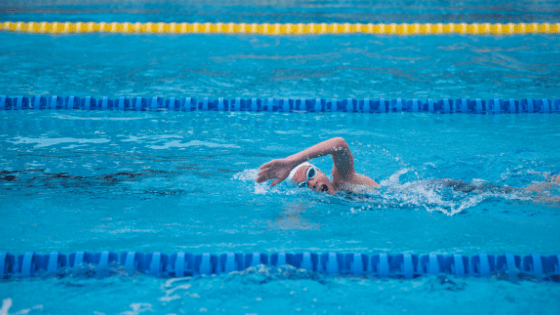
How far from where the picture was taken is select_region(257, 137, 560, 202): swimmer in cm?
309

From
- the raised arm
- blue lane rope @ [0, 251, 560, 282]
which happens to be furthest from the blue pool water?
the raised arm

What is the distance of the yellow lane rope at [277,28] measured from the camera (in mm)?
8312

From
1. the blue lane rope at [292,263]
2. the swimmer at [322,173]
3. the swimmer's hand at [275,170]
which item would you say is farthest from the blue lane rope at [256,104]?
the blue lane rope at [292,263]

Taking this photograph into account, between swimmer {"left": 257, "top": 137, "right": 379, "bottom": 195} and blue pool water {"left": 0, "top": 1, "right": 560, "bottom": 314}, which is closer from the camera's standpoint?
blue pool water {"left": 0, "top": 1, "right": 560, "bottom": 314}

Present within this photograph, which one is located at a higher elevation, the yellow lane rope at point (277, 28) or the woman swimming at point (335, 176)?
the yellow lane rope at point (277, 28)

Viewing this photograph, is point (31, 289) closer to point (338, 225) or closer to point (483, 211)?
point (338, 225)

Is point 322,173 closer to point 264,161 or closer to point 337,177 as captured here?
point 337,177

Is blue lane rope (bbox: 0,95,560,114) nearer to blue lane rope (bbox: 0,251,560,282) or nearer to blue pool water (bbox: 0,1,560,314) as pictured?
blue pool water (bbox: 0,1,560,314)

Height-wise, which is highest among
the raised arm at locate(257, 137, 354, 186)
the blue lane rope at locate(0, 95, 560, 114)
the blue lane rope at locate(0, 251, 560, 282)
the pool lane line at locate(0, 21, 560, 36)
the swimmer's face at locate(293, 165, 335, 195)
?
the pool lane line at locate(0, 21, 560, 36)

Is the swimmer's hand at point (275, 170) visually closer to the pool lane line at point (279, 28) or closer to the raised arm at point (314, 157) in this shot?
the raised arm at point (314, 157)

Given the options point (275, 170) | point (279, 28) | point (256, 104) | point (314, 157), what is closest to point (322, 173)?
point (314, 157)

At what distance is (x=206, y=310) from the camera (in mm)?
2504

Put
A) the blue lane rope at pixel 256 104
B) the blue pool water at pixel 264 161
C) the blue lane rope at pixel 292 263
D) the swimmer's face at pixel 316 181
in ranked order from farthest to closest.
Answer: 1. the blue lane rope at pixel 256 104
2. the swimmer's face at pixel 316 181
3. the blue lane rope at pixel 292 263
4. the blue pool water at pixel 264 161

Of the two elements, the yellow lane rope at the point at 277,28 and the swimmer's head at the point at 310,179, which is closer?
the swimmer's head at the point at 310,179
